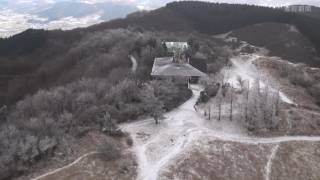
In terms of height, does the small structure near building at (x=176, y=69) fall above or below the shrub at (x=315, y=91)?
above

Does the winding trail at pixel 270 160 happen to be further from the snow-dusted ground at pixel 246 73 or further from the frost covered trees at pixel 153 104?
the snow-dusted ground at pixel 246 73

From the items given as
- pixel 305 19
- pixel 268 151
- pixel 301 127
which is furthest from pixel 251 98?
pixel 305 19

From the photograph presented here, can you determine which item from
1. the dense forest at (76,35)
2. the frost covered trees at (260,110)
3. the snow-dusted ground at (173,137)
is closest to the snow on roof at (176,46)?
the dense forest at (76,35)

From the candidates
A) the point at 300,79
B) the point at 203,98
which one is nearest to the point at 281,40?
the point at 300,79

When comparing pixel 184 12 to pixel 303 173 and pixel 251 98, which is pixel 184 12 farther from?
pixel 303 173

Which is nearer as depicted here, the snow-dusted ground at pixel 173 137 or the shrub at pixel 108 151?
the shrub at pixel 108 151

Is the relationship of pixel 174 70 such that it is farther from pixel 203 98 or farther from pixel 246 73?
pixel 246 73
